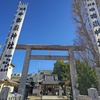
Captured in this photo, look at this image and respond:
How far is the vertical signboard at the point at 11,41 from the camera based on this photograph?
17.6 feet

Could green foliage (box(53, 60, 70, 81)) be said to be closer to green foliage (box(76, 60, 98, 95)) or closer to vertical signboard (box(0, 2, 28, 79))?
green foliage (box(76, 60, 98, 95))

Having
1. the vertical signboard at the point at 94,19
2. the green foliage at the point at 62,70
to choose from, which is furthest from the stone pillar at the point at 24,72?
the green foliage at the point at 62,70

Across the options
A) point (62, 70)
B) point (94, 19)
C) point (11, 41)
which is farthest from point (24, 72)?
point (62, 70)

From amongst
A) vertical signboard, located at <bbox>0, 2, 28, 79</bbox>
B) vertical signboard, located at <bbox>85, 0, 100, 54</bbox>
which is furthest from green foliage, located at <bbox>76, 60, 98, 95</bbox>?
vertical signboard, located at <bbox>0, 2, 28, 79</bbox>

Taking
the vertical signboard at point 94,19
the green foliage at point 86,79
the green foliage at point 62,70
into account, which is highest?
the green foliage at point 62,70

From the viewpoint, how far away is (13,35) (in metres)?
6.23

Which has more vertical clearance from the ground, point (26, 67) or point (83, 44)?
point (83, 44)

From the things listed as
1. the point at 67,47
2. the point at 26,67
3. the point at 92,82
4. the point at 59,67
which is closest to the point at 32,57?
the point at 26,67

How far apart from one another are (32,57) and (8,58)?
4986 mm

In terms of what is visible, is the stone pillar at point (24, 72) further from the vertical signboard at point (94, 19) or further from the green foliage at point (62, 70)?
the green foliage at point (62, 70)

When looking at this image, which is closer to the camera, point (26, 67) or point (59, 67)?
point (26, 67)

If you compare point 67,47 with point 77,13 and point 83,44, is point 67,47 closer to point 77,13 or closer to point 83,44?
point 83,44

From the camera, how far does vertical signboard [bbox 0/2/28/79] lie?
5355mm

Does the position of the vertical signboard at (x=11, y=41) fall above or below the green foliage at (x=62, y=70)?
below
